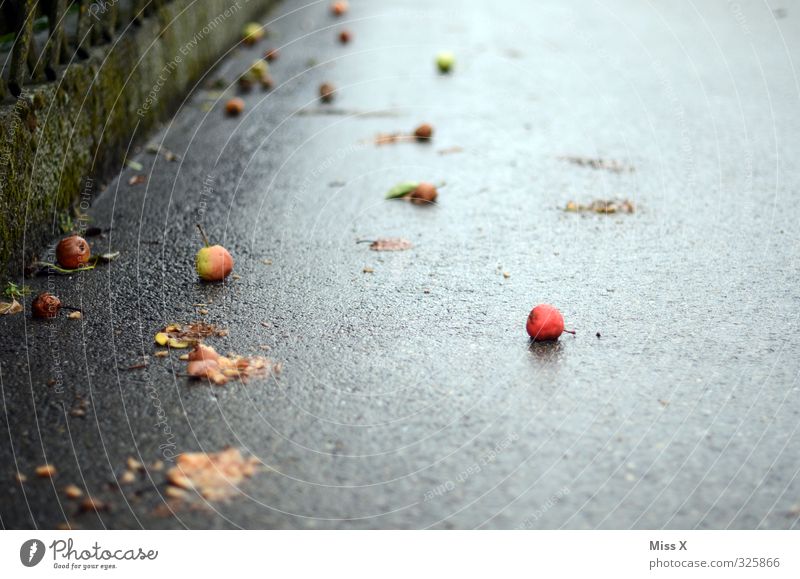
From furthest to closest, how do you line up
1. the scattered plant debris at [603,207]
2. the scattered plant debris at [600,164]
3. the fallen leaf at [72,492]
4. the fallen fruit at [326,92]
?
the fallen fruit at [326,92] → the scattered plant debris at [600,164] → the scattered plant debris at [603,207] → the fallen leaf at [72,492]

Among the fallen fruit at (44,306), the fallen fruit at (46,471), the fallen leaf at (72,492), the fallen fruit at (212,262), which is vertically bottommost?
the fallen leaf at (72,492)

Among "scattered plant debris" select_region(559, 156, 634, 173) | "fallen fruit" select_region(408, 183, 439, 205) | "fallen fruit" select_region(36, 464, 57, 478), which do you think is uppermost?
"scattered plant debris" select_region(559, 156, 634, 173)

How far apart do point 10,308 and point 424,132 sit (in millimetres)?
2848

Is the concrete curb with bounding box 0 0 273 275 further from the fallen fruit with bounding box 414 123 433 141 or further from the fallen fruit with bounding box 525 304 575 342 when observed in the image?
the fallen fruit with bounding box 525 304 575 342

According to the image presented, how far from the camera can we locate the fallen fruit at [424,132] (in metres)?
5.37

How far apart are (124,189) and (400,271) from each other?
67.0 inches

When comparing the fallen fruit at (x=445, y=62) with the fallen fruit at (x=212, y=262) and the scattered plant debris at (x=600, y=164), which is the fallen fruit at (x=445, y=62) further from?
the fallen fruit at (x=212, y=262)

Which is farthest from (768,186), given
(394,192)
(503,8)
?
(503,8)

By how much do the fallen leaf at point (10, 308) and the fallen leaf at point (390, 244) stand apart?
142cm

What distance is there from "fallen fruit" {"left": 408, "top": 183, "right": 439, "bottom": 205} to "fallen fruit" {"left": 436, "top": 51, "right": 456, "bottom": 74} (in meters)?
2.63

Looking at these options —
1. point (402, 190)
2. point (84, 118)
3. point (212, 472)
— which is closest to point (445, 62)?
point (402, 190)

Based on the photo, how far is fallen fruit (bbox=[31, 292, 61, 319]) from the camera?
311 cm

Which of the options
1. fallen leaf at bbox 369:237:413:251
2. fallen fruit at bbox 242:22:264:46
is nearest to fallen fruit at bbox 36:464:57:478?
fallen leaf at bbox 369:237:413:251

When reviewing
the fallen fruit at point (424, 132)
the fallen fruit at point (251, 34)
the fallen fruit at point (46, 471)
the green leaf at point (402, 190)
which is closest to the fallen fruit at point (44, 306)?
the fallen fruit at point (46, 471)
